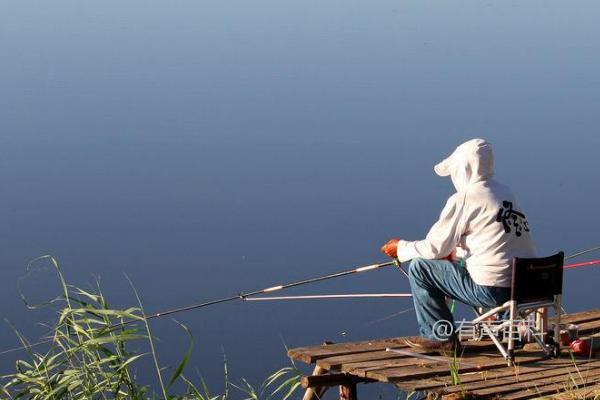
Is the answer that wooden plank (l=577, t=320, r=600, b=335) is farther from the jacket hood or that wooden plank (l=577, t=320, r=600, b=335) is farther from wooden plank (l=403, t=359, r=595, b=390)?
the jacket hood

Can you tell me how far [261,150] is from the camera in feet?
55.6

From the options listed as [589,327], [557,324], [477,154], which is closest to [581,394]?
[557,324]

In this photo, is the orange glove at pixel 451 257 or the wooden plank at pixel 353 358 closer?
the wooden plank at pixel 353 358

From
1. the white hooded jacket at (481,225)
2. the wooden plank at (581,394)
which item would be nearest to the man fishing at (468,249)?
the white hooded jacket at (481,225)

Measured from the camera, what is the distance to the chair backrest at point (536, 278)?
5172 mm

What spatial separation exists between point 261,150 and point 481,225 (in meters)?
11.7

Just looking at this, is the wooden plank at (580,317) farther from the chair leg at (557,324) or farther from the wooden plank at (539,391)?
the wooden plank at (539,391)

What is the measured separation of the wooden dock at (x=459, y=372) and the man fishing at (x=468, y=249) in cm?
17

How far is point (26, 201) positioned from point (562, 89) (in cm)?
855

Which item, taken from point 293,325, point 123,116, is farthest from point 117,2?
point 293,325

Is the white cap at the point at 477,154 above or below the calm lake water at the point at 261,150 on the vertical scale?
above

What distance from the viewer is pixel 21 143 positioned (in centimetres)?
1766

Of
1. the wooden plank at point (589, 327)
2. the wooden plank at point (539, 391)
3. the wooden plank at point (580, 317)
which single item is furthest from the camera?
the wooden plank at point (580, 317)

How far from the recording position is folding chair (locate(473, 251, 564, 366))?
17.1 ft
